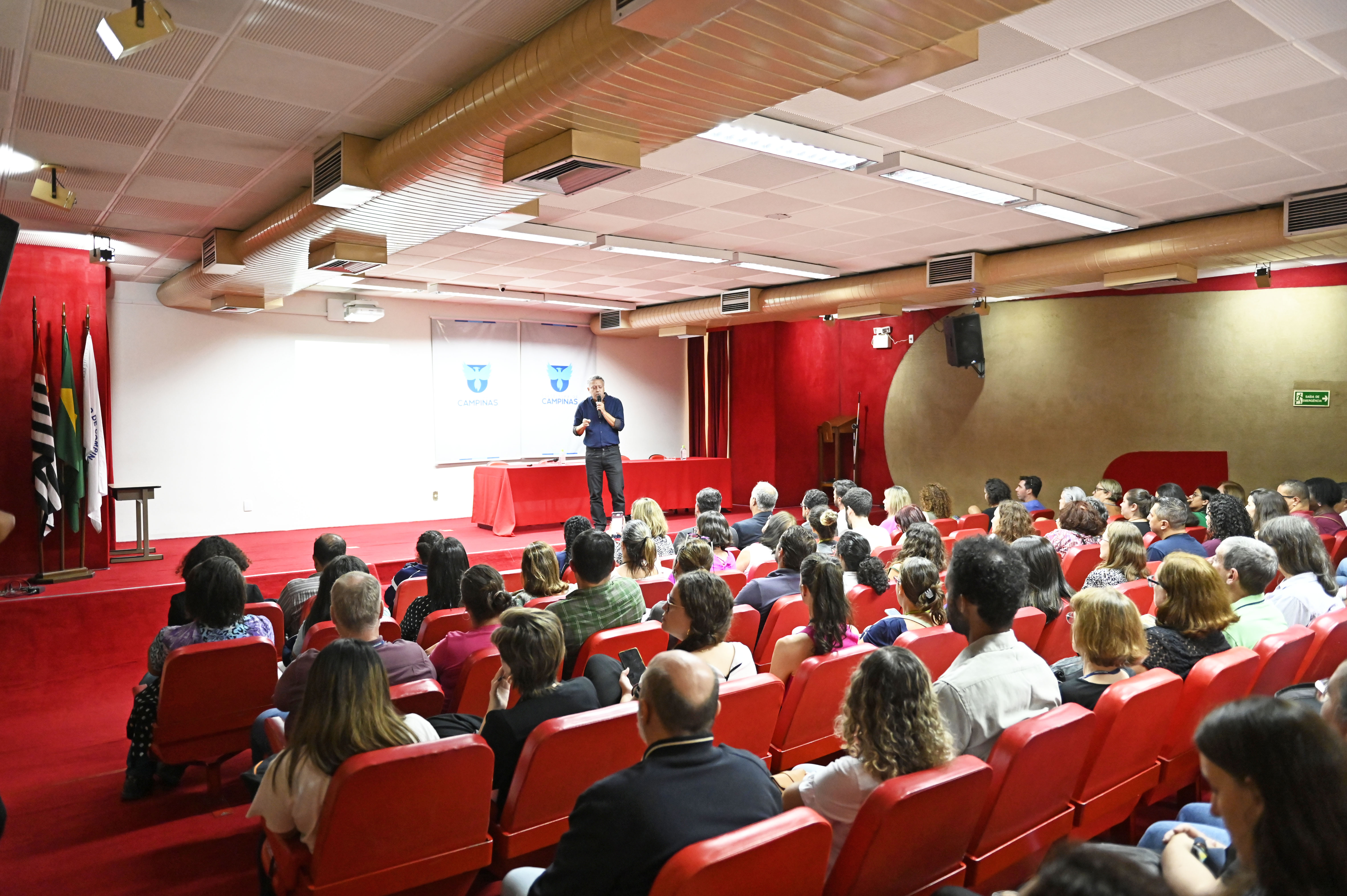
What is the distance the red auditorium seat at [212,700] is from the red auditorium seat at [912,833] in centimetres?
252

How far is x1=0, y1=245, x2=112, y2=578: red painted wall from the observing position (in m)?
7.12

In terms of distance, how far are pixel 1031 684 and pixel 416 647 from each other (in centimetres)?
212

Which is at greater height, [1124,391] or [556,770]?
[1124,391]

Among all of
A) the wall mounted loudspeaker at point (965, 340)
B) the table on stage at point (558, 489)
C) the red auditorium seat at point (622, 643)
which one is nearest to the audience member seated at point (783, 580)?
the red auditorium seat at point (622, 643)

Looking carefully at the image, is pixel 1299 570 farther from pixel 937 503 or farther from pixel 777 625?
pixel 937 503

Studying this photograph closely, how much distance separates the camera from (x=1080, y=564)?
207 inches

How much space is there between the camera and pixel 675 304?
11.7 m

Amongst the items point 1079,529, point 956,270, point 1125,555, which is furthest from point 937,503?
point 1125,555

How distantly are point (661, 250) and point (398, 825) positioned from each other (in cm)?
672

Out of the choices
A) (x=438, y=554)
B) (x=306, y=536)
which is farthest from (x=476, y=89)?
(x=306, y=536)

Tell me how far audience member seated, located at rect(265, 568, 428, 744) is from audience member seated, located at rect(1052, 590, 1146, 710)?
7.30 feet

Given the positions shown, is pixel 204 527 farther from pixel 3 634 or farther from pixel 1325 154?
pixel 1325 154

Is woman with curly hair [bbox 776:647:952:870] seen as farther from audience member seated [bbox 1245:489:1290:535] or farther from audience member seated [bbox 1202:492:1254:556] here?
audience member seated [bbox 1245:489:1290:535]

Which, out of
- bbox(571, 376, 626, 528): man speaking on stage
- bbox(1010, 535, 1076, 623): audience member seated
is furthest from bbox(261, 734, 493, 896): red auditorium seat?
bbox(571, 376, 626, 528): man speaking on stage
